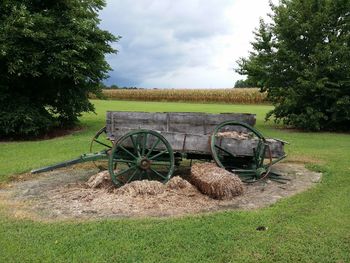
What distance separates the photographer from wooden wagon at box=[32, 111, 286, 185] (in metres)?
7.56

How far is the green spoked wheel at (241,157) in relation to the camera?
7.96 meters

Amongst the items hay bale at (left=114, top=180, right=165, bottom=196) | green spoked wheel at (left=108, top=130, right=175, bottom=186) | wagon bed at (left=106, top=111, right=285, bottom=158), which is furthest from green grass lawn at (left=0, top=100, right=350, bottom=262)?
green spoked wheel at (left=108, top=130, right=175, bottom=186)

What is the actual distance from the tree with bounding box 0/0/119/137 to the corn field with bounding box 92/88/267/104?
109 feet

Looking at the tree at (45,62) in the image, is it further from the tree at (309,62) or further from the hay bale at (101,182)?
Result: the hay bale at (101,182)

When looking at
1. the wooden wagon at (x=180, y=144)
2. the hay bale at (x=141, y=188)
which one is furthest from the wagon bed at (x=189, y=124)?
the hay bale at (x=141, y=188)

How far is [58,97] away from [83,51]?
8.37ft

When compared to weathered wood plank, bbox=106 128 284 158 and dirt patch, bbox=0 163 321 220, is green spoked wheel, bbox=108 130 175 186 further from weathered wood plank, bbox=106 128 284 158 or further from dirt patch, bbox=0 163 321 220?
dirt patch, bbox=0 163 321 220

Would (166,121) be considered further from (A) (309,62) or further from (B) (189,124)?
(A) (309,62)

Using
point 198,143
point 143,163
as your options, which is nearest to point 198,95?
point 198,143

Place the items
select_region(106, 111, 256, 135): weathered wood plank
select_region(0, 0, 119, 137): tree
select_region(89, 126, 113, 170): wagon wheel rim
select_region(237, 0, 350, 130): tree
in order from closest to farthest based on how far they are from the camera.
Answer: select_region(106, 111, 256, 135): weathered wood plank < select_region(89, 126, 113, 170): wagon wheel rim < select_region(0, 0, 119, 137): tree < select_region(237, 0, 350, 130): tree

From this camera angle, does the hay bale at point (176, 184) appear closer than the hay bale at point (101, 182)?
Yes

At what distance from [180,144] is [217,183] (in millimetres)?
1133

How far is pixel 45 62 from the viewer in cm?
1612

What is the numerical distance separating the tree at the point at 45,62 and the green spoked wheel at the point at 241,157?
30.2 ft
